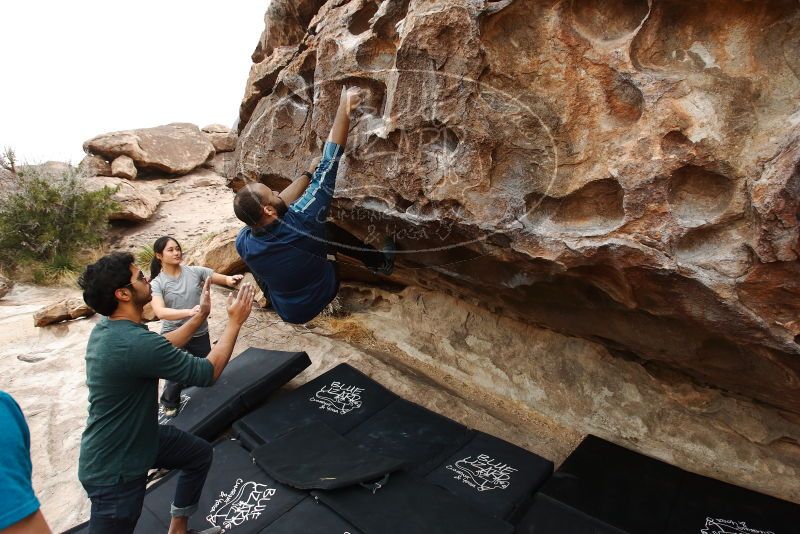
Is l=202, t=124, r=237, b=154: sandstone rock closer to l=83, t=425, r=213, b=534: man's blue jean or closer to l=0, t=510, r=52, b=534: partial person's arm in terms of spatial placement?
l=83, t=425, r=213, b=534: man's blue jean

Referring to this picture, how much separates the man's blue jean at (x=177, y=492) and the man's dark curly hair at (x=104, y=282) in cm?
65

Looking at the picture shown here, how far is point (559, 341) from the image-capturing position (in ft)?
10.5

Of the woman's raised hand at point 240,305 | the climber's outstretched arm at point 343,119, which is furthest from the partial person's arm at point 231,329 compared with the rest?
the climber's outstretched arm at point 343,119

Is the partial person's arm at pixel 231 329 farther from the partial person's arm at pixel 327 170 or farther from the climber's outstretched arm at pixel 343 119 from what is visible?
the climber's outstretched arm at pixel 343 119

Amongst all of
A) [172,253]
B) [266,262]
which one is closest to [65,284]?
[172,253]

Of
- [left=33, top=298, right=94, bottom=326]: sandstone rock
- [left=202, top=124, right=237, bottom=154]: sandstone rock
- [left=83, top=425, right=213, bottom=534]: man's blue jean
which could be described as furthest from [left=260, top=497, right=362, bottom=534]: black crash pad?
[left=202, top=124, right=237, bottom=154]: sandstone rock

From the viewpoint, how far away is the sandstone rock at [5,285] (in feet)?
21.7

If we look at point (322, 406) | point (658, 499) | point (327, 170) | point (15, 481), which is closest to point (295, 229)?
point (327, 170)

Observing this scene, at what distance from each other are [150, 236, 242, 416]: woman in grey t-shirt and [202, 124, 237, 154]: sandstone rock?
33.9 ft

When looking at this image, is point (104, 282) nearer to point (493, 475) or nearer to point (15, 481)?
point (15, 481)

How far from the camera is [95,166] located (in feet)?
33.9

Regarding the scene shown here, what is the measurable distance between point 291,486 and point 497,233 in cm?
168

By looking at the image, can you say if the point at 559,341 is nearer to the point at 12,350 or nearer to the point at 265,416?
the point at 265,416

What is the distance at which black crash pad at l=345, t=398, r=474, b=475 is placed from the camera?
2.76 meters
